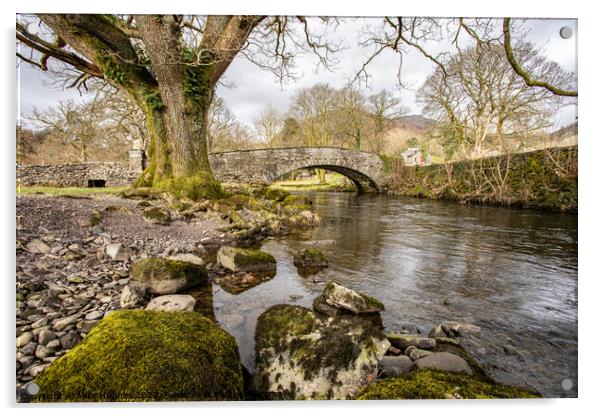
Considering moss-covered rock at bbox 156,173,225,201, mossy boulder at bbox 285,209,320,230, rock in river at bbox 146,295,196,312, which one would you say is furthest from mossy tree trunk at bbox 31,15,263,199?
rock in river at bbox 146,295,196,312

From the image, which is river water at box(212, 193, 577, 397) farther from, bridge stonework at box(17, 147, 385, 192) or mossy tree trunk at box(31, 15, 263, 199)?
bridge stonework at box(17, 147, 385, 192)

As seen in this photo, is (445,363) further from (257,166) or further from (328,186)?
(328,186)

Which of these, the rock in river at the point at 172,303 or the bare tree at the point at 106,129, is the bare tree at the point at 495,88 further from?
the bare tree at the point at 106,129

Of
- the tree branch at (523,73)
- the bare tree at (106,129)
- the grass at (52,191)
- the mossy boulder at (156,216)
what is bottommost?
the mossy boulder at (156,216)

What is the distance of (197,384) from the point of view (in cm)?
127

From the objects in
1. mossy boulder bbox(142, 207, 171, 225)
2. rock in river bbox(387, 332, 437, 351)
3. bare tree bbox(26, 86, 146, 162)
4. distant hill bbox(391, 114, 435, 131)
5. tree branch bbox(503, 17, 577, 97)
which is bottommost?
rock in river bbox(387, 332, 437, 351)

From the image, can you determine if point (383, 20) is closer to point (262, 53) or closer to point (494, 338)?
point (262, 53)

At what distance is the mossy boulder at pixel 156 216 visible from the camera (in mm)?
4437

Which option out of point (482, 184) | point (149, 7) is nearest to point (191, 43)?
point (149, 7)

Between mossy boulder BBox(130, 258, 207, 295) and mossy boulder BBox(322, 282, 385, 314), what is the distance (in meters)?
1.28

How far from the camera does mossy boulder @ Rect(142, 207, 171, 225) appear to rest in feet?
14.6

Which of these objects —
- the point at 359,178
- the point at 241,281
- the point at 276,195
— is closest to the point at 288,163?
the point at 276,195

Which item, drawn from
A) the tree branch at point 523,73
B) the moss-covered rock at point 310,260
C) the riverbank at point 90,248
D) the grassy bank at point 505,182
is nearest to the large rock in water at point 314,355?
the riverbank at point 90,248

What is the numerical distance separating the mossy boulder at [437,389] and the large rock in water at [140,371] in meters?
0.72
